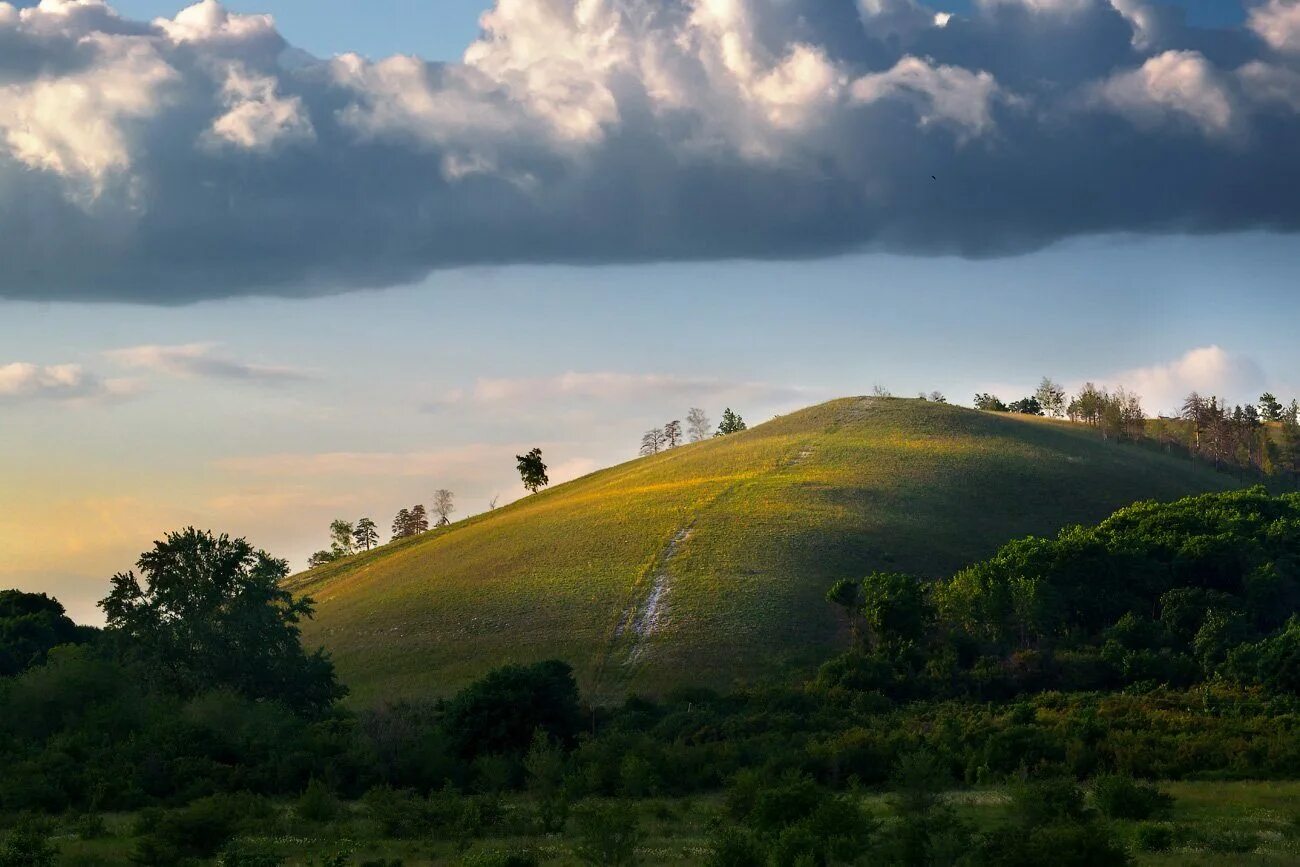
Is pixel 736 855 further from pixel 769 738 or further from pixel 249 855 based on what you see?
pixel 769 738

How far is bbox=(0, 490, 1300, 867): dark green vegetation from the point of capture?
3881 cm

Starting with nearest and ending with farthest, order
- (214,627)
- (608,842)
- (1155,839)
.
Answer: (608,842), (1155,839), (214,627)

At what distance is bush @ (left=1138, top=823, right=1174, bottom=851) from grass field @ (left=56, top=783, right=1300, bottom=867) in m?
0.30

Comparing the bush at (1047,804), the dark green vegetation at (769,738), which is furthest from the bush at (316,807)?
the bush at (1047,804)

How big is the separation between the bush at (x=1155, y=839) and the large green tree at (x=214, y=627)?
60.4 metres

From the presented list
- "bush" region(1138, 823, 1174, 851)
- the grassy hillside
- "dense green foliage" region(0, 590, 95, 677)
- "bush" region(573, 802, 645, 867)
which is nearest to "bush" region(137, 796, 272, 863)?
"bush" region(573, 802, 645, 867)

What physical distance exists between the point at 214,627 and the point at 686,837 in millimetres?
56471

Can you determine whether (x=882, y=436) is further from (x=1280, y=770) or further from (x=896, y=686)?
(x=1280, y=770)

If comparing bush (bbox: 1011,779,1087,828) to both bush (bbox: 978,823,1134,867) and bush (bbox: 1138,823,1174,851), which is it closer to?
bush (bbox: 1138,823,1174,851)

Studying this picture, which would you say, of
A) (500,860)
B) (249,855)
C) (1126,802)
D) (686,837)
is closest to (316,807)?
(249,855)

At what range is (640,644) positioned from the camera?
346 feet

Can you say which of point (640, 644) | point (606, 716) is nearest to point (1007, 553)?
point (640, 644)

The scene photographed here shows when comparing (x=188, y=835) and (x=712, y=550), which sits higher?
(x=712, y=550)

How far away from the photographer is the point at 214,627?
91000 mm
